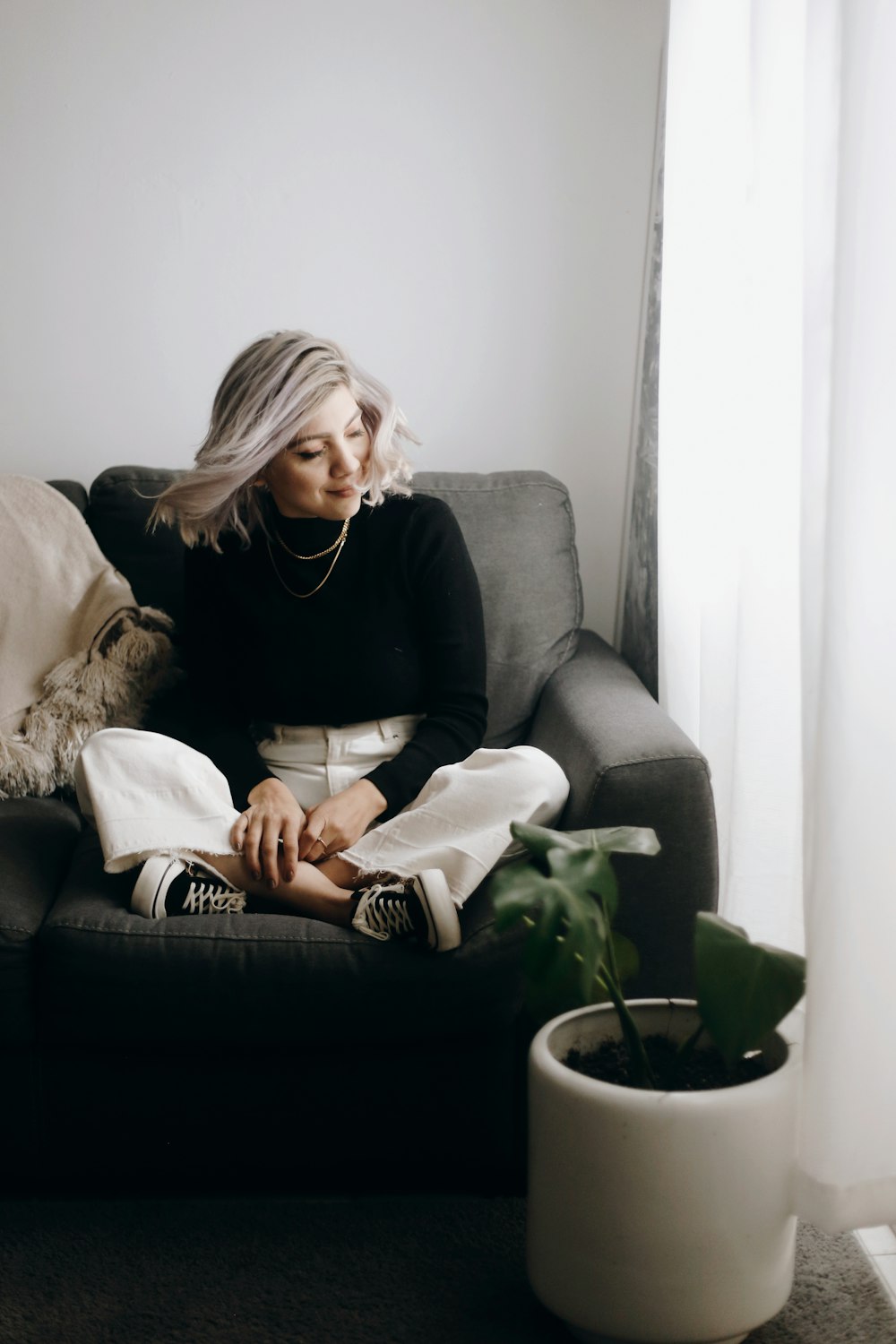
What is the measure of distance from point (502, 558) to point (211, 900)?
826mm

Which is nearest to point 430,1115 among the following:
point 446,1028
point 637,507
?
point 446,1028

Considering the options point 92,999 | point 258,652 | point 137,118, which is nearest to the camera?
point 92,999

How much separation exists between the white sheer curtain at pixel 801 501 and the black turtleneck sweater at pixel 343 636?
346mm

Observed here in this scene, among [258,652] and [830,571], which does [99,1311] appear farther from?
[830,571]

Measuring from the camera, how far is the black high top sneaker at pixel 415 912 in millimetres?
1390

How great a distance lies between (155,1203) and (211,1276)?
0.54ft

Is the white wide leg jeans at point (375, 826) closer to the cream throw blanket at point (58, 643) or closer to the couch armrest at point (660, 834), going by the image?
the couch armrest at point (660, 834)

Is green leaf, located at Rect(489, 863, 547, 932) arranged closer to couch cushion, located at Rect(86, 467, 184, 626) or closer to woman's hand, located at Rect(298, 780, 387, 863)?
woman's hand, located at Rect(298, 780, 387, 863)

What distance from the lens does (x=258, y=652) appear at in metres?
1.77

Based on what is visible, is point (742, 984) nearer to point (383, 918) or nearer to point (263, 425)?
point (383, 918)

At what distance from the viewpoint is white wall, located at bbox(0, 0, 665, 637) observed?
87.6 inches

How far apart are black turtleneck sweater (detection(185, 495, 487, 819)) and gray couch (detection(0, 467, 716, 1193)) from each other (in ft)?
0.88

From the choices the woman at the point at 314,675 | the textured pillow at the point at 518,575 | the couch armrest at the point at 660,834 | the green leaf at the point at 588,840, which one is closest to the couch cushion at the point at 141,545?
the woman at the point at 314,675

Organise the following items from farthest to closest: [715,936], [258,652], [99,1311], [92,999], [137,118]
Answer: [137,118], [258,652], [92,999], [99,1311], [715,936]
